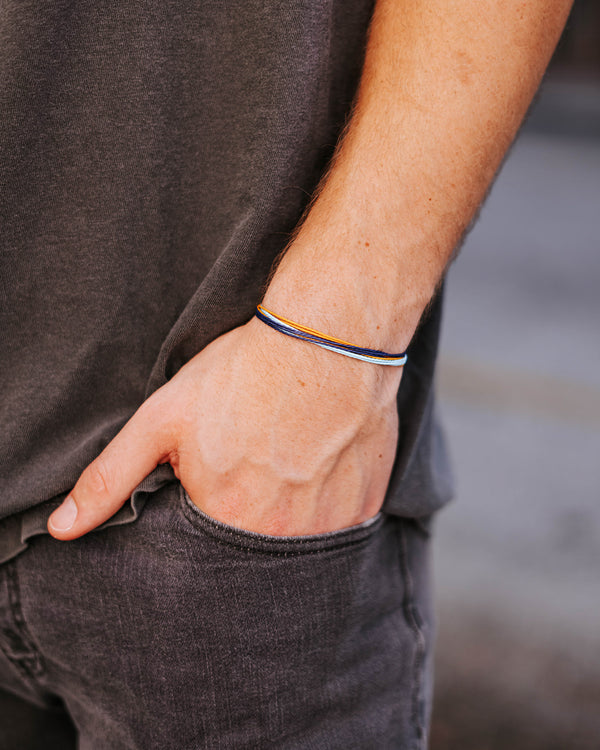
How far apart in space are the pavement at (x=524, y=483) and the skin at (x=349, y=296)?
1.66 metres

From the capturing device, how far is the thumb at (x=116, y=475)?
0.79 meters

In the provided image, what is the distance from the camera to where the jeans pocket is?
30.1 inches

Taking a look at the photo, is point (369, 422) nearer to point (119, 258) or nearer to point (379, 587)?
point (379, 587)

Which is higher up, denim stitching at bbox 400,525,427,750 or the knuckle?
the knuckle

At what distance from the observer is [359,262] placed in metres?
0.79

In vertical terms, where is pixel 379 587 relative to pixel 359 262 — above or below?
below

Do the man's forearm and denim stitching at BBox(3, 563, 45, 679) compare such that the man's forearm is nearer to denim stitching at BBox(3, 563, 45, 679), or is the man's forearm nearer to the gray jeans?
the gray jeans

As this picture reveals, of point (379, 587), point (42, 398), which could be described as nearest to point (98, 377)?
point (42, 398)

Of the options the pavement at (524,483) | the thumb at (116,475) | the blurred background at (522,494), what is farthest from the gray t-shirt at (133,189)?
the pavement at (524,483)

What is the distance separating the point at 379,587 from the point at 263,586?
0.60 ft

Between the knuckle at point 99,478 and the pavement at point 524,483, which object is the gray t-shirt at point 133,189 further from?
the pavement at point 524,483

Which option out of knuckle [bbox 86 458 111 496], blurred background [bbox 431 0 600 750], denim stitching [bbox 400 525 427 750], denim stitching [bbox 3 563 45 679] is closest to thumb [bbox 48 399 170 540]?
knuckle [bbox 86 458 111 496]

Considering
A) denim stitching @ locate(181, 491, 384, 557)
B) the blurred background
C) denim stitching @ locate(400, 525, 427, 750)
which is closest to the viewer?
denim stitching @ locate(181, 491, 384, 557)

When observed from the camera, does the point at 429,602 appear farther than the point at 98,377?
Yes
